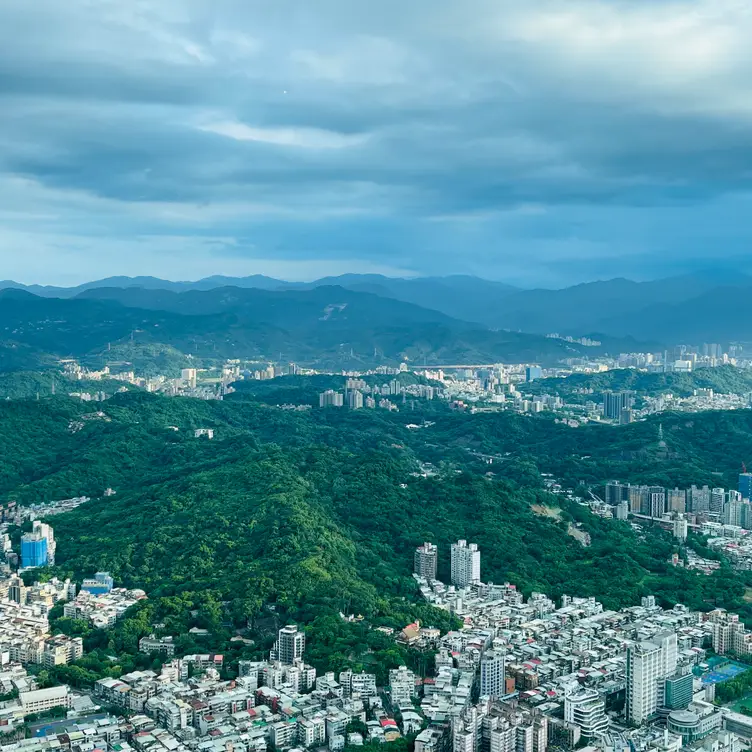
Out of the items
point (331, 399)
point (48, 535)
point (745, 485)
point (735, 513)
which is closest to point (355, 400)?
point (331, 399)

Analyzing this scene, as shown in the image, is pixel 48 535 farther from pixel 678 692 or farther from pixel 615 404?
pixel 615 404

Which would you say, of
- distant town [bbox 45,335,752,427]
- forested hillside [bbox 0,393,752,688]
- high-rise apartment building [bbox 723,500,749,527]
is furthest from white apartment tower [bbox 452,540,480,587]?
distant town [bbox 45,335,752,427]

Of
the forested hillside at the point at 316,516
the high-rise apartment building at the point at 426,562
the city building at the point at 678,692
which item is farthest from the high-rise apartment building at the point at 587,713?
the high-rise apartment building at the point at 426,562

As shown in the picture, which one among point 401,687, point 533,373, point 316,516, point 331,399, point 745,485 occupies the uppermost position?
point 533,373

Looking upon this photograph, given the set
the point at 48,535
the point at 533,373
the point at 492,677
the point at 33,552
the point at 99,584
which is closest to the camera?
the point at 492,677

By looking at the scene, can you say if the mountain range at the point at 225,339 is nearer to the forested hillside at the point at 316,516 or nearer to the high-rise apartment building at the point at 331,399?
the high-rise apartment building at the point at 331,399

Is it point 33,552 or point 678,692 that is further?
point 33,552
